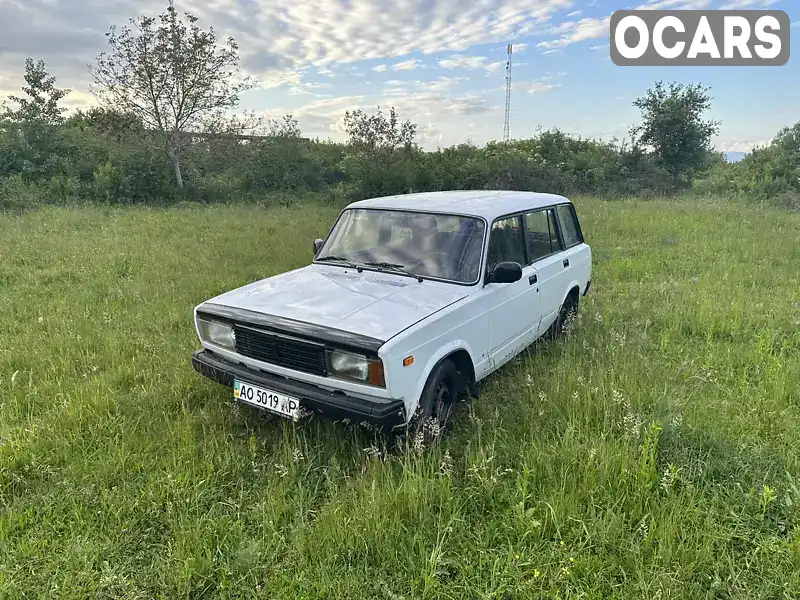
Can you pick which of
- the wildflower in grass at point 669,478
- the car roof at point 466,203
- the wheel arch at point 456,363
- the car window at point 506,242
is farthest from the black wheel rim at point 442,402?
the car roof at point 466,203

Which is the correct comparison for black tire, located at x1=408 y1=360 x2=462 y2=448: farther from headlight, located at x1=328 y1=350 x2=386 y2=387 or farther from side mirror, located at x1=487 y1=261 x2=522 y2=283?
side mirror, located at x1=487 y1=261 x2=522 y2=283

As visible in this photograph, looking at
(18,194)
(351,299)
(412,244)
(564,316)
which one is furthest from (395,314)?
(18,194)

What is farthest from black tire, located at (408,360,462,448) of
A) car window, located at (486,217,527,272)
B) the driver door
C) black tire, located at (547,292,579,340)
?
black tire, located at (547,292,579,340)

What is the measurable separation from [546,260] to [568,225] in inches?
38.1

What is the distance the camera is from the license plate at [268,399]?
3.00m

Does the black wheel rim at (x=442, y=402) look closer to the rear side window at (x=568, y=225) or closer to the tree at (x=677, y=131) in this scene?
the rear side window at (x=568, y=225)

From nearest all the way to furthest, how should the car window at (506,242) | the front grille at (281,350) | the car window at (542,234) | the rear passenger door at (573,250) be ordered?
1. the front grille at (281,350)
2. the car window at (506,242)
3. the car window at (542,234)
4. the rear passenger door at (573,250)

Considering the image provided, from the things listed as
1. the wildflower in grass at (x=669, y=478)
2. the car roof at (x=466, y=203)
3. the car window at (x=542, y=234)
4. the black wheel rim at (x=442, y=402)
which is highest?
the car roof at (x=466, y=203)

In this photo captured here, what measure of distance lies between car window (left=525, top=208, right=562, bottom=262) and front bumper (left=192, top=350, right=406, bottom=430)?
7.83 feet

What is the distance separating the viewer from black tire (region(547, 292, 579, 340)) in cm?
530

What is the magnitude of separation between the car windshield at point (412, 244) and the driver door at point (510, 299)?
0.19 m

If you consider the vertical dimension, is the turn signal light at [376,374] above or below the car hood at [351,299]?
below

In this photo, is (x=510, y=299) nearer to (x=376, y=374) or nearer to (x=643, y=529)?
(x=376, y=374)

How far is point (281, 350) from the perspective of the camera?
3.12m
